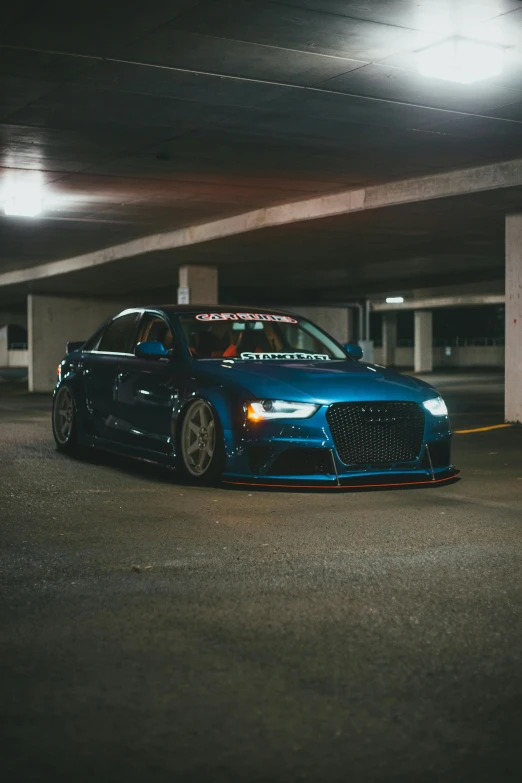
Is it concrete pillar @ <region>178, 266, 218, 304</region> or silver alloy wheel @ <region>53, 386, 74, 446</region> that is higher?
concrete pillar @ <region>178, 266, 218, 304</region>

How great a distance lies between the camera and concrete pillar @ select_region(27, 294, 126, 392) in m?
35.8

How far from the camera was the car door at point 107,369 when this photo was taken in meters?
11.1

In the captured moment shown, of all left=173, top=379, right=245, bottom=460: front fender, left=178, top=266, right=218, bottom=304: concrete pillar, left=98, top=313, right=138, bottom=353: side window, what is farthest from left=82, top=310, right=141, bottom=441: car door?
left=178, top=266, right=218, bottom=304: concrete pillar

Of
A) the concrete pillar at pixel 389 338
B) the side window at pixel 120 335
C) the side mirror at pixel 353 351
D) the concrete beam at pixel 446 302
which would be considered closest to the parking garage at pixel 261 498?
the side window at pixel 120 335

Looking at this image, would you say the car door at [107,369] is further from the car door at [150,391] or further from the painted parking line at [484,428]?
the painted parking line at [484,428]

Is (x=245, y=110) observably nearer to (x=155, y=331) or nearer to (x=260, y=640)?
(x=155, y=331)

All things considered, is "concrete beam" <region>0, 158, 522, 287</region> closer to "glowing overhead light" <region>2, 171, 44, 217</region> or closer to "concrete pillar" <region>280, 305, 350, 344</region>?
"glowing overhead light" <region>2, 171, 44, 217</region>

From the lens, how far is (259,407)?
9.06 meters

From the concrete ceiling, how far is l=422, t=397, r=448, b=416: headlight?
124 inches

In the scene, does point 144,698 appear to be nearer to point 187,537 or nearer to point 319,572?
point 319,572

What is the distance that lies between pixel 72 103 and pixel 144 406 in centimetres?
370

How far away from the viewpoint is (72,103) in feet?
39.4

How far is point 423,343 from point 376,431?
5388 cm

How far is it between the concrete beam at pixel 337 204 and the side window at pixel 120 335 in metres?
6.78
